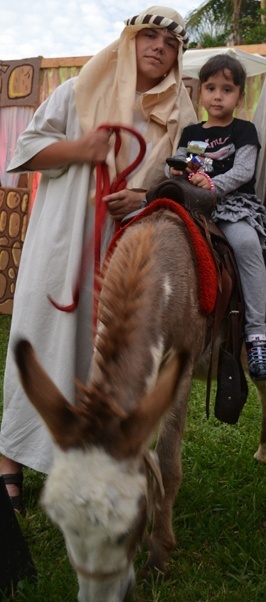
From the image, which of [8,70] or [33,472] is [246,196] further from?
[8,70]

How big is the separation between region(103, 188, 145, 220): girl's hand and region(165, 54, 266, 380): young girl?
0.24 meters

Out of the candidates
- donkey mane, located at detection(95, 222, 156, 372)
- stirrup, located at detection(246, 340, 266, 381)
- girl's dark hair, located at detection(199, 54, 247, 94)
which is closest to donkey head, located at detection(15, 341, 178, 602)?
donkey mane, located at detection(95, 222, 156, 372)

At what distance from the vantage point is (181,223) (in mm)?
3457

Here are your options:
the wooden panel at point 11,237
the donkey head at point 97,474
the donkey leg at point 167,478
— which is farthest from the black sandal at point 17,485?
the wooden panel at point 11,237

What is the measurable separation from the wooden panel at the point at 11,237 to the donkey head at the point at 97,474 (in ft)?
28.2

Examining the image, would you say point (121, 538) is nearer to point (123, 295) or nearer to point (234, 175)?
point (123, 295)

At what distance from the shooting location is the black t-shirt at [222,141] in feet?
13.2

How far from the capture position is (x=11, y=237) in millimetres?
10859

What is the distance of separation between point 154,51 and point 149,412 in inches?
91.2

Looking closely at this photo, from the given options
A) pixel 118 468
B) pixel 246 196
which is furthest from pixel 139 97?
pixel 118 468

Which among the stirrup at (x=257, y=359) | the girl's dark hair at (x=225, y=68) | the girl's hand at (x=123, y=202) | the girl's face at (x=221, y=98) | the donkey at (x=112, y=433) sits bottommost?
the stirrup at (x=257, y=359)

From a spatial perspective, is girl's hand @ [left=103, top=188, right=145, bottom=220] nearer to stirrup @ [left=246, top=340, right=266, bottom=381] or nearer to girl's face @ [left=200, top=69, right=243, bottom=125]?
girl's face @ [left=200, top=69, right=243, bottom=125]

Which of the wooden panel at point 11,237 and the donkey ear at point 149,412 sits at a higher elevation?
the donkey ear at point 149,412

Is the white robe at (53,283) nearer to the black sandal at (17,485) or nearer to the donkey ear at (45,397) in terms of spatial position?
the black sandal at (17,485)
